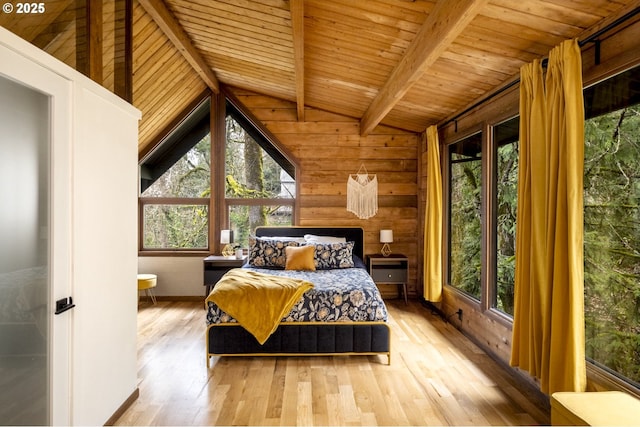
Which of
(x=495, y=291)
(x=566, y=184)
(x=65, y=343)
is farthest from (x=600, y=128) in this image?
(x=65, y=343)

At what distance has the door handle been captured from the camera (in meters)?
1.90

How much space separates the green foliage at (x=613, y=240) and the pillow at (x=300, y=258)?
2706 millimetres

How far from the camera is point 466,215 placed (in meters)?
4.45

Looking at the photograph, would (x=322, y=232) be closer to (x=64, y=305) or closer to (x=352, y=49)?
(x=352, y=49)

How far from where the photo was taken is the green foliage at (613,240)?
2121mm

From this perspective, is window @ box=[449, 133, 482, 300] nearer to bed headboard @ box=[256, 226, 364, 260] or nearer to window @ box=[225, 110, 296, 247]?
bed headboard @ box=[256, 226, 364, 260]

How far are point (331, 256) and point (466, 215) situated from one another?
1.65 meters

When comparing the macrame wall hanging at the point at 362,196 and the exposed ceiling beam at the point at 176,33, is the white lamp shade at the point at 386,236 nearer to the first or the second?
the macrame wall hanging at the point at 362,196

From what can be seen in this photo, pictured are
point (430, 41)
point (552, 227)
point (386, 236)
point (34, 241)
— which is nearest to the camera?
point (34, 241)

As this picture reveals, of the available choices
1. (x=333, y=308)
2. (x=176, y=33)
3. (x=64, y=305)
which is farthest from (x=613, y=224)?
(x=176, y=33)

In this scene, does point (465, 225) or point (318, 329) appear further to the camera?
point (465, 225)

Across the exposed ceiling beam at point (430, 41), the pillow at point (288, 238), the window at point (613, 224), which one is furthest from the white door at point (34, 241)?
the pillow at point (288, 238)

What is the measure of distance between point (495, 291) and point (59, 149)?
355cm

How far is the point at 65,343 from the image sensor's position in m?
1.96
